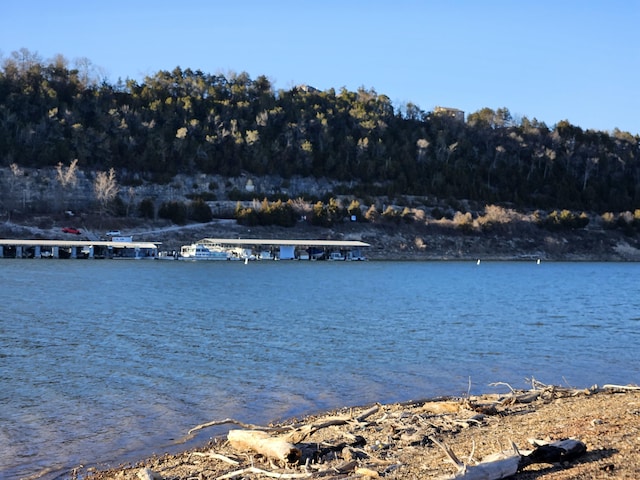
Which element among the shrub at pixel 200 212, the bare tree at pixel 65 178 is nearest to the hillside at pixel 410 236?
the shrub at pixel 200 212

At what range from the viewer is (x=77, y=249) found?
294 feet

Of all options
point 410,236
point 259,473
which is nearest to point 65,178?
point 410,236

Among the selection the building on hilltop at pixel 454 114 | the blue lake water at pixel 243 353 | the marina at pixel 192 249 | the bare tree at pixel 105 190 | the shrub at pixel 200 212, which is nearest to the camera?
the blue lake water at pixel 243 353

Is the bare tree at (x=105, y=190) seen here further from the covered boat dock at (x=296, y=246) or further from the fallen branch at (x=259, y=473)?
the fallen branch at (x=259, y=473)

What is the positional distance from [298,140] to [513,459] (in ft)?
403

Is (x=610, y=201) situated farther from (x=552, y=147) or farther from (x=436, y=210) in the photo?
(x=436, y=210)

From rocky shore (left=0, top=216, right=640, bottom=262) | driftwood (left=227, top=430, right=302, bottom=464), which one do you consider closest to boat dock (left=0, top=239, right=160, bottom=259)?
rocky shore (left=0, top=216, right=640, bottom=262)

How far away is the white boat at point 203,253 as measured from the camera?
289 feet

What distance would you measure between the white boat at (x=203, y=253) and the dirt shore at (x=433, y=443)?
7411cm

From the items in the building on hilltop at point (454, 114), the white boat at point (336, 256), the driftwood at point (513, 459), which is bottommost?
the driftwood at point (513, 459)

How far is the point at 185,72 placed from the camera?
14400 cm

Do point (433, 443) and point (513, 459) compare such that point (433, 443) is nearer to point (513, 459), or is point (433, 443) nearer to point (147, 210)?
point (513, 459)

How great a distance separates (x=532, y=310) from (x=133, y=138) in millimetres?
90778

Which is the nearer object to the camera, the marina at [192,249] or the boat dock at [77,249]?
the boat dock at [77,249]
